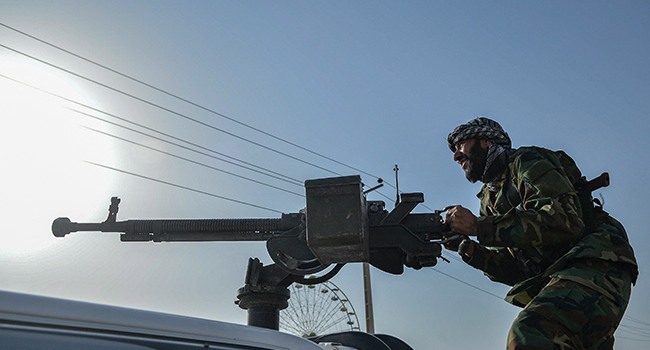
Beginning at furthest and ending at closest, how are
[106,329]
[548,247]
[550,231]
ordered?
[548,247] < [550,231] < [106,329]

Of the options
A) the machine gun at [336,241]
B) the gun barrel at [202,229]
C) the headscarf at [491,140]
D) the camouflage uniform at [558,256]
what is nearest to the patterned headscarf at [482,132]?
the headscarf at [491,140]

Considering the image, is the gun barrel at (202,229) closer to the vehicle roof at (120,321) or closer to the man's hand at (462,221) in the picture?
the man's hand at (462,221)

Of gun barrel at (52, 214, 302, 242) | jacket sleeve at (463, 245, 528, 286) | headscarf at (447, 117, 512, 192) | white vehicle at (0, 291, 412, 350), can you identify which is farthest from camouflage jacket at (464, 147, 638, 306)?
white vehicle at (0, 291, 412, 350)

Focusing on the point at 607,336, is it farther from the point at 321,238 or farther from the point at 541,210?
the point at 321,238

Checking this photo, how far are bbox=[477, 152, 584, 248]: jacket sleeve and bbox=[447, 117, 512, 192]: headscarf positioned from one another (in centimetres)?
40

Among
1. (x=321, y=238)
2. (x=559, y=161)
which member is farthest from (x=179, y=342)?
(x=559, y=161)

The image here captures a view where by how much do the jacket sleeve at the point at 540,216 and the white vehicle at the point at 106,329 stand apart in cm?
159

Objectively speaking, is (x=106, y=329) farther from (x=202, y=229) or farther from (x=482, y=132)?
(x=482, y=132)

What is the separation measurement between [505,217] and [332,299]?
2129 cm

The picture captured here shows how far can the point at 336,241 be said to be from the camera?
10.2ft

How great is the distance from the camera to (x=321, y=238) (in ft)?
10.2

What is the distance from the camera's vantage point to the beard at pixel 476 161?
379 centimetres

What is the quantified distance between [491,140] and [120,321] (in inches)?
115

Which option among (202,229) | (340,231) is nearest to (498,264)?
(340,231)
